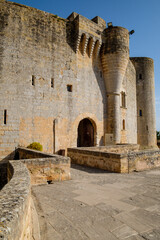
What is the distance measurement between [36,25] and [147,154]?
10153mm

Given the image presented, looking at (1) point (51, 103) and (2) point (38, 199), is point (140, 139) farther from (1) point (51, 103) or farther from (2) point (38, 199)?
(2) point (38, 199)

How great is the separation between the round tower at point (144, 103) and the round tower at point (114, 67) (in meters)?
7.75

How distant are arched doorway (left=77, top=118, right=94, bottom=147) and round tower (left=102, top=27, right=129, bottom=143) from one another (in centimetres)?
145

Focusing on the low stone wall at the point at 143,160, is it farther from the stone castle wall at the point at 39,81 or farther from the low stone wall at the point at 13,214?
the stone castle wall at the point at 39,81

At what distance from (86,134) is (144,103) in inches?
378

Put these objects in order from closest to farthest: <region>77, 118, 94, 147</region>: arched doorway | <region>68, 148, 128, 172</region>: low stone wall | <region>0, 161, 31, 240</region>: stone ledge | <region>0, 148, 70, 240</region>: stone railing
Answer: <region>0, 161, 31, 240</region>: stone ledge < <region>0, 148, 70, 240</region>: stone railing < <region>68, 148, 128, 172</region>: low stone wall < <region>77, 118, 94, 147</region>: arched doorway

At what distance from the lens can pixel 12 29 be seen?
10.8 metres

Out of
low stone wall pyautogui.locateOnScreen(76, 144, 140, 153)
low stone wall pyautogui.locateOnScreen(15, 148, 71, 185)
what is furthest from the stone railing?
low stone wall pyautogui.locateOnScreen(76, 144, 140, 153)

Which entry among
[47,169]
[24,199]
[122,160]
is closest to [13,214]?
[24,199]

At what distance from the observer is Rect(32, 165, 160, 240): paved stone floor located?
2.60 metres

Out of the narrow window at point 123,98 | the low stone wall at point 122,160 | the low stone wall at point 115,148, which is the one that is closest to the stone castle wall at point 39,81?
the low stone wall at point 115,148

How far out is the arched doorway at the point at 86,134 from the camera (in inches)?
605

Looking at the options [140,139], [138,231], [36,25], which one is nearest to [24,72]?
[36,25]

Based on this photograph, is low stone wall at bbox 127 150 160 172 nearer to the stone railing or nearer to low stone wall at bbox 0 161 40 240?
the stone railing
